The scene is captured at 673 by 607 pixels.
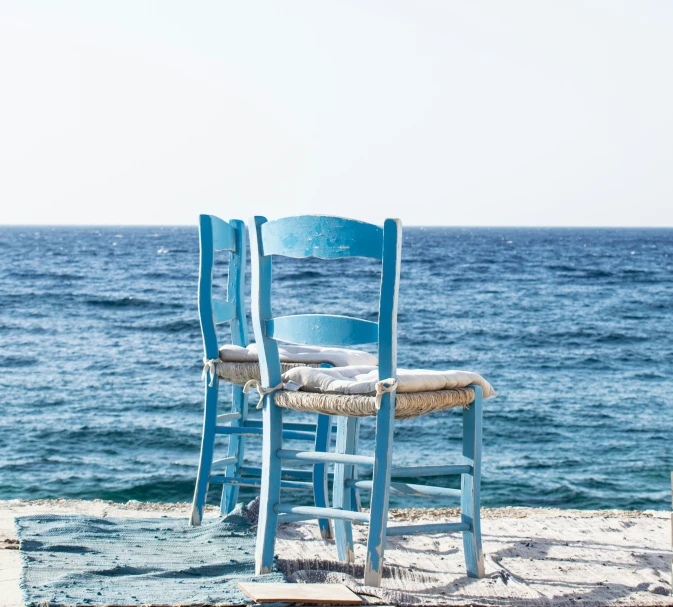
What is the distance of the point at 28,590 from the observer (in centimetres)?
295

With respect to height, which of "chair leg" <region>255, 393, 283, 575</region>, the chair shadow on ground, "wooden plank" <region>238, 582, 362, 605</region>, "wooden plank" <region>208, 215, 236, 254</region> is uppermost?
"wooden plank" <region>208, 215, 236, 254</region>

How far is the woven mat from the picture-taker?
2930 mm

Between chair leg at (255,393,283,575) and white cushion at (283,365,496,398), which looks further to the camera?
chair leg at (255,393,283,575)

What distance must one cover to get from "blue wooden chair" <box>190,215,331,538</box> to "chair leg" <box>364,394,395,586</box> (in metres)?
0.77

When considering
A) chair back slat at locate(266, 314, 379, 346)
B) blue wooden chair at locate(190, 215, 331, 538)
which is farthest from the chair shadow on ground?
chair back slat at locate(266, 314, 379, 346)

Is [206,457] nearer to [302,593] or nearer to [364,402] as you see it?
[364,402]

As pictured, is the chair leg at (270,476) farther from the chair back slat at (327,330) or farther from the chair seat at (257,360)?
the chair seat at (257,360)

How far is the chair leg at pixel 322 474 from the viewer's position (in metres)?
3.90

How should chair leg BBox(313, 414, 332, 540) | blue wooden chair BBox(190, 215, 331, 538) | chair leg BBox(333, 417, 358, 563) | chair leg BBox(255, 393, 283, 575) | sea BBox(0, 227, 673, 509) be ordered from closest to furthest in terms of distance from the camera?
1. chair leg BBox(255, 393, 283, 575)
2. chair leg BBox(333, 417, 358, 563)
3. chair leg BBox(313, 414, 332, 540)
4. blue wooden chair BBox(190, 215, 331, 538)
5. sea BBox(0, 227, 673, 509)

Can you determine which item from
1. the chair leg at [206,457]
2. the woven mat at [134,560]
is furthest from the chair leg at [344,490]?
the chair leg at [206,457]

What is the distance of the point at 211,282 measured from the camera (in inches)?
163

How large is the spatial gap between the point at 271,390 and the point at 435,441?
6928 mm

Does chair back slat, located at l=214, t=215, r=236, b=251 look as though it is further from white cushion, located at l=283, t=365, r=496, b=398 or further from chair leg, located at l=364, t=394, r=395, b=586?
chair leg, located at l=364, t=394, r=395, b=586

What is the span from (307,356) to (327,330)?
76cm
